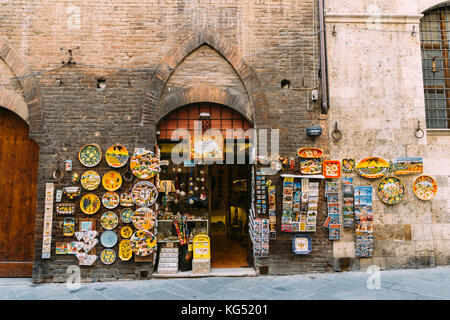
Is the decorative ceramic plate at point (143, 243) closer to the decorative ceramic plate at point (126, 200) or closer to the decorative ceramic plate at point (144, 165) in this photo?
the decorative ceramic plate at point (126, 200)

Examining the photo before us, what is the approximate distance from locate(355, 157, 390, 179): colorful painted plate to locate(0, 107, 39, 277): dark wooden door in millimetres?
7338

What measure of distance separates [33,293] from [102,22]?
5712mm

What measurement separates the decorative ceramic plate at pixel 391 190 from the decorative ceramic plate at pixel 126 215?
552 cm

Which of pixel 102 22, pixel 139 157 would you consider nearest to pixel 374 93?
A: pixel 139 157

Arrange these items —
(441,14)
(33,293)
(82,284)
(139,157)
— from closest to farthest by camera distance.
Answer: (33,293), (82,284), (139,157), (441,14)

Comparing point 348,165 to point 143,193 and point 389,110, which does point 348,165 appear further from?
point 143,193

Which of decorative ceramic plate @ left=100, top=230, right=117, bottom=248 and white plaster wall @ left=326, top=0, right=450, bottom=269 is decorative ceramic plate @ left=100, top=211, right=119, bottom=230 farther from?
white plaster wall @ left=326, top=0, right=450, bottom=269

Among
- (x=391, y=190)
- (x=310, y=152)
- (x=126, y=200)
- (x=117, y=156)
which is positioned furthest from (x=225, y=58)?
(x=391, y=190)

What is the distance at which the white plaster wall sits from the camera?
6488 mm

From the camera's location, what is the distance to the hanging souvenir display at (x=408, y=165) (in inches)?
258

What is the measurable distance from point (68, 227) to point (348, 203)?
608 centimetres

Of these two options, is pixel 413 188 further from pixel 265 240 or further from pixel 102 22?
pixel 102 22

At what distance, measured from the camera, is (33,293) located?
17.3 ft

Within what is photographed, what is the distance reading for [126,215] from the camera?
6090 mm
